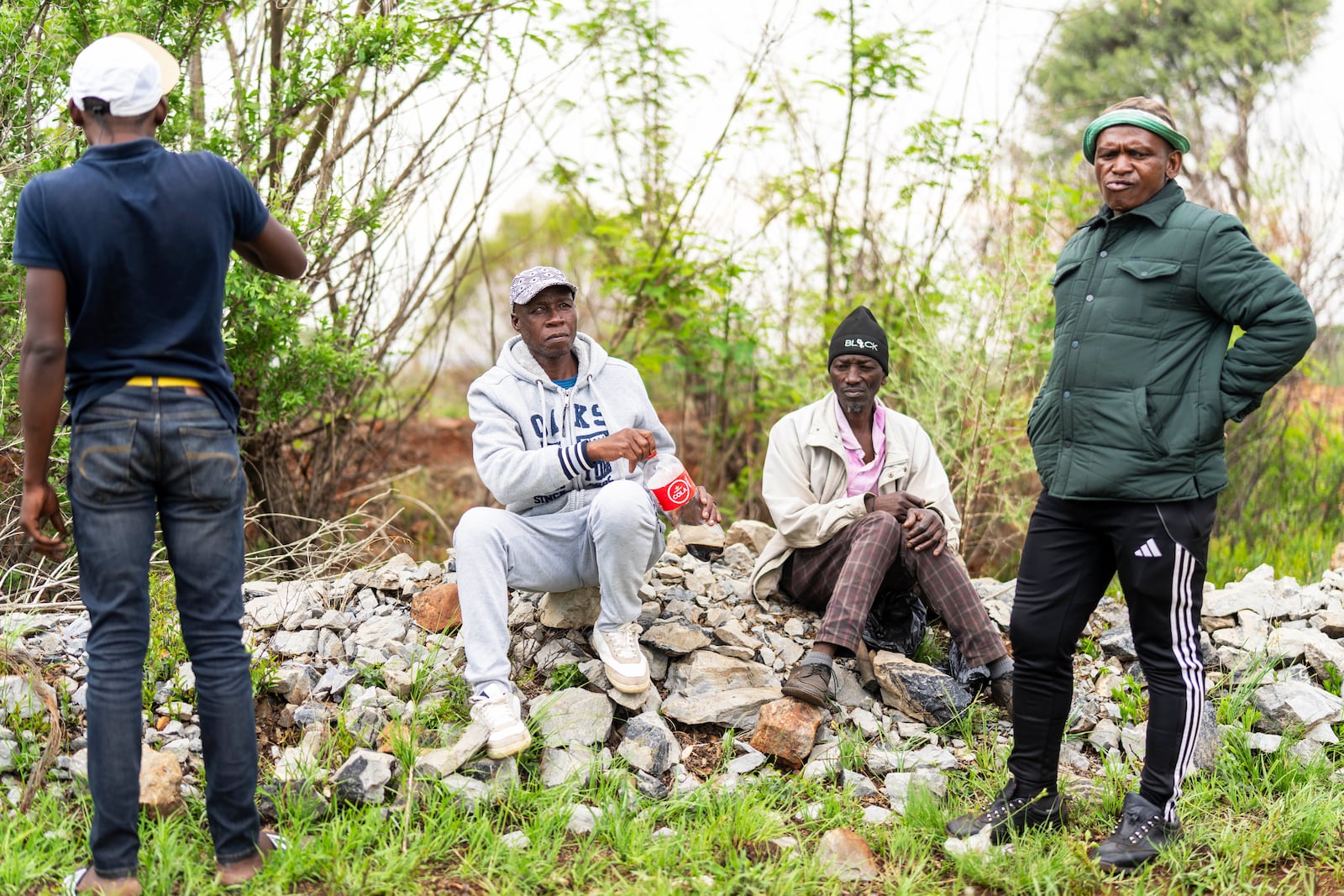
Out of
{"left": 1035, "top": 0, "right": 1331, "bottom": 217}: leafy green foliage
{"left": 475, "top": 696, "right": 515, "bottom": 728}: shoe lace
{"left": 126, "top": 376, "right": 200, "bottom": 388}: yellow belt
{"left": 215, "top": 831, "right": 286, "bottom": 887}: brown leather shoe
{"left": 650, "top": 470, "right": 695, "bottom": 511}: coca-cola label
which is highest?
{"left": 1035, "top": 0, "right": 1331, "bottom": 217}: leafy green foliage

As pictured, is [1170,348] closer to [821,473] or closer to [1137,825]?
[1137,825]

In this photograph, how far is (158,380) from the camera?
95.6 inches

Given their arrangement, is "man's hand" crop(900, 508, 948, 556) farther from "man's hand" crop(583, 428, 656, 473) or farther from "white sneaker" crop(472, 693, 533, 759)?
"white sneaker" crop(472, 693, 533, 759)

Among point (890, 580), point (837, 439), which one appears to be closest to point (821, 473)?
point (837, 439)

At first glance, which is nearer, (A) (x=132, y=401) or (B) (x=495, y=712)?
(A) (x=132, y=401)

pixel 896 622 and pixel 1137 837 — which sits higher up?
pixel 896 622

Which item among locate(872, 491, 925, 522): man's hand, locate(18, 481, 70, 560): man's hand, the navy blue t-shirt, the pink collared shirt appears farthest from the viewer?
the pink collared shirt

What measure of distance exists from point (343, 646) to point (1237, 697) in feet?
10.1

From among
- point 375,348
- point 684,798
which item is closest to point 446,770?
point 684,798

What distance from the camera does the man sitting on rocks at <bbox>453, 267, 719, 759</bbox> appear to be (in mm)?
3303

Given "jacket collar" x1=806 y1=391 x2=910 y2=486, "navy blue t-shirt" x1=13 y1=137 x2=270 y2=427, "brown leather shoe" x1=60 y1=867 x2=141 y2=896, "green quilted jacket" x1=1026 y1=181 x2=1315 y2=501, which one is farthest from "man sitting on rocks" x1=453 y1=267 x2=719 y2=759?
"green quilted jacket" x1=1026 y1=181 x2=1315 y2=501

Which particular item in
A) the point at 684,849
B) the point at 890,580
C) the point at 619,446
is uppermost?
the point at 619,446

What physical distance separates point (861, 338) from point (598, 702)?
1614mm

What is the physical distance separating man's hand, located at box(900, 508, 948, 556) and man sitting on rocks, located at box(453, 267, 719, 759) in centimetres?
70
